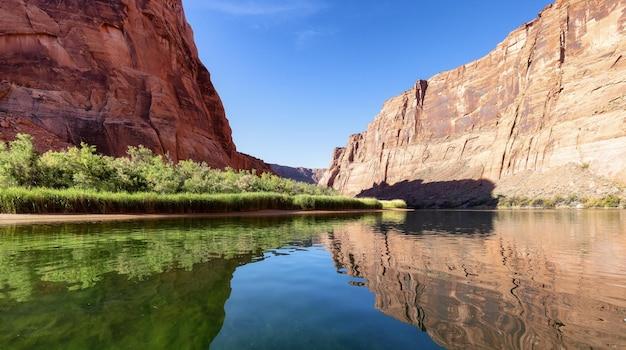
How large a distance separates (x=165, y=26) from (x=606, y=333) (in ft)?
233

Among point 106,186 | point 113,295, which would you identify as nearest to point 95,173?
point 106,186

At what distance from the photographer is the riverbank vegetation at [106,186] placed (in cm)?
2544

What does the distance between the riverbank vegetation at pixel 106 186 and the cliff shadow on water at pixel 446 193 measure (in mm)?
47720

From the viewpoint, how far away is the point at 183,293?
6.01 meters

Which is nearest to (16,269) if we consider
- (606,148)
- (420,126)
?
(606,148)

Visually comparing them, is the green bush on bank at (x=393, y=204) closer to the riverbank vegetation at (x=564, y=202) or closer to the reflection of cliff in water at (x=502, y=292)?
the riverbank vegetation at (x=564, y=202)

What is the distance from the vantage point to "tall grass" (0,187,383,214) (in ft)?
79.3

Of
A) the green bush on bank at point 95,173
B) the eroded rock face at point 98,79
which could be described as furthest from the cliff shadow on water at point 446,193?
the green bush on bank at point 95,173

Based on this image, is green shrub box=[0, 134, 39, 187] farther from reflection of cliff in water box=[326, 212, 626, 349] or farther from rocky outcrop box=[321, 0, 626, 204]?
rocky outcrop box=[321, 0, 626, 204]

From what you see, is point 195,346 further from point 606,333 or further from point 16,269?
point 16,269

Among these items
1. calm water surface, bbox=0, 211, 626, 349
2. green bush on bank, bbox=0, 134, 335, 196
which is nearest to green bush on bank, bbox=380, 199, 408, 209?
green bush on bank, bbox=0, 134, 335, 196

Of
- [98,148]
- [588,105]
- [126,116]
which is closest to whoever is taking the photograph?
[98,148]

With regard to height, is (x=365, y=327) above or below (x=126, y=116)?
below

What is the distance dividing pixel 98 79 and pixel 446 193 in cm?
7828
